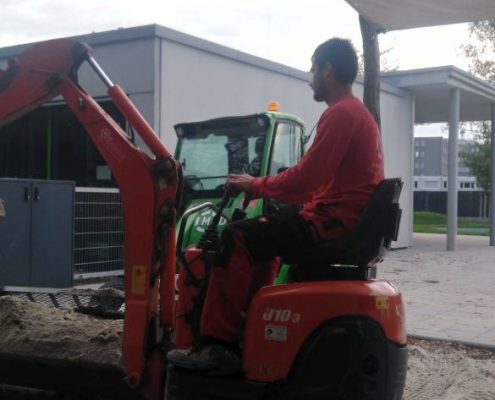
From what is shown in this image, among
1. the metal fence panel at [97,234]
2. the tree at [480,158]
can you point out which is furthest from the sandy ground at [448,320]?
the tree at [480,158]

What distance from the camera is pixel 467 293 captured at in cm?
1098

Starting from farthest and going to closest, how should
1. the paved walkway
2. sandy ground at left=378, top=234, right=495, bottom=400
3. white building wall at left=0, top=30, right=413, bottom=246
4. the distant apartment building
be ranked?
1. the distant apartment building
2. white building wall at left=0, top=30, right=413, bottom=246
3. the paved walkway
4. sandy ground at left=378, top=234, right=495, bottom=400

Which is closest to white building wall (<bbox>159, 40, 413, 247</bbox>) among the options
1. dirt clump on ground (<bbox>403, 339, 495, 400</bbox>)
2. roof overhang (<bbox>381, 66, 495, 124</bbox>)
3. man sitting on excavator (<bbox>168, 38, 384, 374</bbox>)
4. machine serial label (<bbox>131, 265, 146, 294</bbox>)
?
roof overhang (<bbox>381, 66, 495, 124</bbox>)

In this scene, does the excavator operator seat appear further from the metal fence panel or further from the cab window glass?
the metal fence panel

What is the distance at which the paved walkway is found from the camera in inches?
316

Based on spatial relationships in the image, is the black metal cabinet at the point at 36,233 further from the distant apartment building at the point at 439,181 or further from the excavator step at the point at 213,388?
the distant apartment building at the point at 439,181

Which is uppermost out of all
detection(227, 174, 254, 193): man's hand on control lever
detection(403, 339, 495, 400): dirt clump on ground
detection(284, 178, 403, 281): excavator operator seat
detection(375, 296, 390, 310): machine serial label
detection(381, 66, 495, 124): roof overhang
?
detection(381, 66, 495, 124): roof overhang

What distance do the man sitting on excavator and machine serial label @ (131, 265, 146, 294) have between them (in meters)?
0.47

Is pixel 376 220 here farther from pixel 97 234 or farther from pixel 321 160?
pixel 97 234

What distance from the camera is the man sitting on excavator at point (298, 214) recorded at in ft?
11.4

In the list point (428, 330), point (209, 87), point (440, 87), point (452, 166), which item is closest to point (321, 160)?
point (428, 330)

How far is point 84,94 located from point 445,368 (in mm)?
4246

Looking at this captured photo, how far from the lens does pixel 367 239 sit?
3.47 m

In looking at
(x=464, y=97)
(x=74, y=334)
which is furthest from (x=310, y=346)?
(x=464, y=97)
